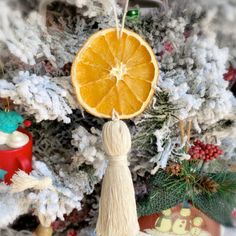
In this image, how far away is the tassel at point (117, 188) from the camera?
1.83 feet

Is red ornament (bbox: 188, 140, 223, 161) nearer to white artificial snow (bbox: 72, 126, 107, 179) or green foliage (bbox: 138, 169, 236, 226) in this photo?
green foliage (bbox: 138, 169, 236, 226)

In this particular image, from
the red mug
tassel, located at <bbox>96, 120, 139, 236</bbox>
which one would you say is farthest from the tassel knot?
the red mug

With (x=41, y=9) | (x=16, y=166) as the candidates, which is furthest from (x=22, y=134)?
(x=41, y=9)

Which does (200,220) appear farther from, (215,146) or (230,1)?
(230,1)

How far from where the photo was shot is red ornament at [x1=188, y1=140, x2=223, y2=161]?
2.19ft


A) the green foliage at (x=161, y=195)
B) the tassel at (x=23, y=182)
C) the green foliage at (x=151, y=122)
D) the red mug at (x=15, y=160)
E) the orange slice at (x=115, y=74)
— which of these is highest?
the orange slice at (x=115, y=74)

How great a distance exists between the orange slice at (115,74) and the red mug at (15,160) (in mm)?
99

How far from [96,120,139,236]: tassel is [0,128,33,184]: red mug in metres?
0.10

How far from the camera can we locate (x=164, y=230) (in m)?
0.68

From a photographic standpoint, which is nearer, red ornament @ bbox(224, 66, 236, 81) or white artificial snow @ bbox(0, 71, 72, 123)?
white artificial snow @ bbox(0, 71, 72, 123)

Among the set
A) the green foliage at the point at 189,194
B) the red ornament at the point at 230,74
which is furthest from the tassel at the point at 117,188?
the red ornament at the point at 230,74

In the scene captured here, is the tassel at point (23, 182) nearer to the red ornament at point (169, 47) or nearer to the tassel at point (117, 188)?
the tassel at point (117, 188)

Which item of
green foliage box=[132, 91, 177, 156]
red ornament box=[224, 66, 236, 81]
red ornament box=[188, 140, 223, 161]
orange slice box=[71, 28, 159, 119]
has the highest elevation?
red ornament box=[224, 66, 236, 81]

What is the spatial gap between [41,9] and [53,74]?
0.30 ft
